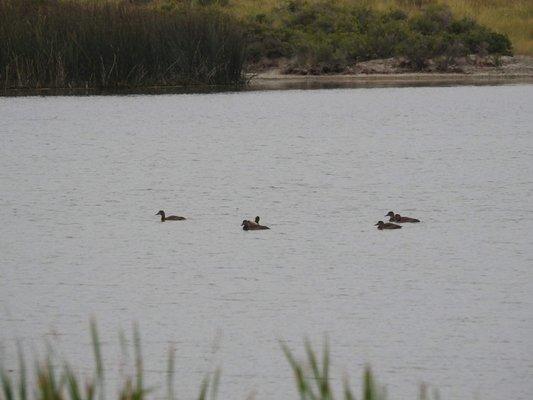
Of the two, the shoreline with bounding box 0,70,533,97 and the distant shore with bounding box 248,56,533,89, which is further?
the distant shore with bounding box 248,56,533,89

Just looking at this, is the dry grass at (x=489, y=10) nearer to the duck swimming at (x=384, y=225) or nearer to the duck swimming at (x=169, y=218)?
the duck swimming at (x=169, y=218)

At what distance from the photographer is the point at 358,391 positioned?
7.82 metres

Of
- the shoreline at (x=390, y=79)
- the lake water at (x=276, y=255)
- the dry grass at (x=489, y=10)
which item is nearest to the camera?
the lake water at (x=276, y=255)

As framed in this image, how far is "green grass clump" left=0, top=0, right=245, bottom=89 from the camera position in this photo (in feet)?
103

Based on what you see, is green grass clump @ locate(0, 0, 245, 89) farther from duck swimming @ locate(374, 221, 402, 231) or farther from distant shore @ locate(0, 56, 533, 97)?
duck swimming @ locate(374, 221, 402, 231)

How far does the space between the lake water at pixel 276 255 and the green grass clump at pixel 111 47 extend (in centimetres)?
698

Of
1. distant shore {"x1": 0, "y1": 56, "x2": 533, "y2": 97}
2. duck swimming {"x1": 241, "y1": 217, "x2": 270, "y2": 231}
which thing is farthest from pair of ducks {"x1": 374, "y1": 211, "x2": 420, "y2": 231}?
distant shore {"x1": 0, "y1": 56, "x2": 533, "y2": 97}

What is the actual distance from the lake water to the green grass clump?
698 centimetres

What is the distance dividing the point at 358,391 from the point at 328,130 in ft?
59.5

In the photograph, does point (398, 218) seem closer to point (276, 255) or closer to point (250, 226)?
point (250, 226)

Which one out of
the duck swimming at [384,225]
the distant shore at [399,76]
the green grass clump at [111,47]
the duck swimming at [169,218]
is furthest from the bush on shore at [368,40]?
the duck swimming at [384,225]

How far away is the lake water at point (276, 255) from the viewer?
8539mm

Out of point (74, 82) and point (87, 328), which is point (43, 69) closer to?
point (74, 82)

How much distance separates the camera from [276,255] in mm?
12070
